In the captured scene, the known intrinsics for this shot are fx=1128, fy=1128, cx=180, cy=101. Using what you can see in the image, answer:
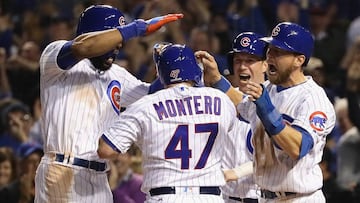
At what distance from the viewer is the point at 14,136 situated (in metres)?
11.1

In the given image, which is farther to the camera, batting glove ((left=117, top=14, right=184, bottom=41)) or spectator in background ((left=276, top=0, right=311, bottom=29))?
Answer: spectator in background ((left=276, top=0, right=311, bottom=29))

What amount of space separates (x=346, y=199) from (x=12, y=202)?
2.81 metres

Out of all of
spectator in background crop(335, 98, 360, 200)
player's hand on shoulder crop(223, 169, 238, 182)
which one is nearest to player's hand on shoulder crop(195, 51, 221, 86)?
player's hand on shoulder crop(223, 169, 238, 182)

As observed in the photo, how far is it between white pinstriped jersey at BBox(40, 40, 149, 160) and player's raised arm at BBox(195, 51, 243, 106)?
61 centimetres

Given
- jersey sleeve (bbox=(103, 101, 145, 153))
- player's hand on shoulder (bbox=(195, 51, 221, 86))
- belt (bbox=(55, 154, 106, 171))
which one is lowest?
belt (bbox=(55, 154, 106, 171))

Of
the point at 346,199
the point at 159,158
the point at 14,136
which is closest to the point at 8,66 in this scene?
the point at 14,136

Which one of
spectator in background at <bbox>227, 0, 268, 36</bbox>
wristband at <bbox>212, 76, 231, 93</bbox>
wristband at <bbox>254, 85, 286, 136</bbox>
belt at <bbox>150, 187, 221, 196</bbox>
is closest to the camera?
wristband at <bbox>254, 85, 286, 136</bbox>

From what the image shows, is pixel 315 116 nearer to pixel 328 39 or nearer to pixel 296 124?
pixel 296 124

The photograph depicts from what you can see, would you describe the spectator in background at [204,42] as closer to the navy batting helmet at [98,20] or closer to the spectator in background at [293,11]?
the spectator in background at [293,11]

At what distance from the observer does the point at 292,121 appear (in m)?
6.66

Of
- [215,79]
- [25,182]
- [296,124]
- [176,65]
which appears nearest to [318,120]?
[296,124]

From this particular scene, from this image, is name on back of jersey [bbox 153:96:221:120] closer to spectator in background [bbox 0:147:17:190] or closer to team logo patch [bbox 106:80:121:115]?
team logo patch [bbox 106:80:121:115]

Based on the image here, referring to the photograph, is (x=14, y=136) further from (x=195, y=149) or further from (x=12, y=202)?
(x=195, y=149)

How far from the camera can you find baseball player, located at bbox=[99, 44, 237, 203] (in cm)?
643
